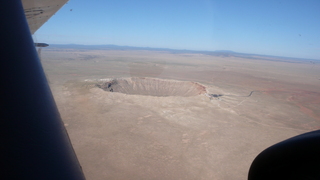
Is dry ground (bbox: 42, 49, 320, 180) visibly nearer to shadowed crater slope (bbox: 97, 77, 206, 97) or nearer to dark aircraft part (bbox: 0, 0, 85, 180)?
shadowed crater slope (bbox: 97, 77, 206, 97)

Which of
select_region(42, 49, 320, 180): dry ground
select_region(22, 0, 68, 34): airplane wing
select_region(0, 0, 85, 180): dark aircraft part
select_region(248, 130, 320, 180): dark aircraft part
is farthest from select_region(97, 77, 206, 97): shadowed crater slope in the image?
select_region(0, 0, 85, 180): dark aircraft part

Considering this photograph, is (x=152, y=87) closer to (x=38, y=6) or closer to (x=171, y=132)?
(x=171, y=132)

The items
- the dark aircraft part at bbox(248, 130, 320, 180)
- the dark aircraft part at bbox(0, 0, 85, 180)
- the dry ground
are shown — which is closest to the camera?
the dark aircraft part at bbox(0, 0, 85, 180)

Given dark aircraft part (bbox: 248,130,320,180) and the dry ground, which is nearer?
dark aircraft part (bbox: 248,130,320,180)

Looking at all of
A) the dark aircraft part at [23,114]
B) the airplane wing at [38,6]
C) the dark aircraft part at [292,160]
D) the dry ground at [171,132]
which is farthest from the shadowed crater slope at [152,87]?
the dark aircraft part at [23,114]

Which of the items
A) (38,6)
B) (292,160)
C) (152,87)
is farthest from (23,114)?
(152,87)

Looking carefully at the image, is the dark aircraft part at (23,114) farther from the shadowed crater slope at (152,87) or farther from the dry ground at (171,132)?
the shadowed crater slope at (152,87)

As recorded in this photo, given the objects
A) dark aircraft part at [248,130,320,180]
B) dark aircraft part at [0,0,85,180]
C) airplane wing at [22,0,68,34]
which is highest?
airplane wing at [22,0,68,34]
